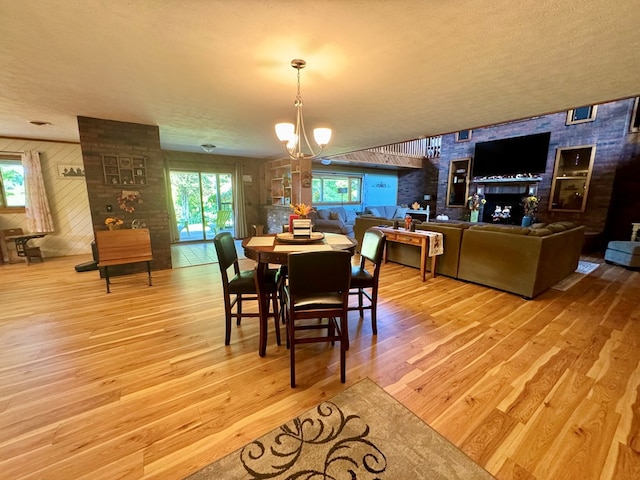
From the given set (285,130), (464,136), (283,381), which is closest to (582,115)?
(464,136)

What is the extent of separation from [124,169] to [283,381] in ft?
12.8

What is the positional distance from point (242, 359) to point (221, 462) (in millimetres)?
806

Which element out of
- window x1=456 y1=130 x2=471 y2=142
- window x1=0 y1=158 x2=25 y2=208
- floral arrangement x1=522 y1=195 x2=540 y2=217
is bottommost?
floral arrangement x1=522 y1=195 x2=540 y2=217

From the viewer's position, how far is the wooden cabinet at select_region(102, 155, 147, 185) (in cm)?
379

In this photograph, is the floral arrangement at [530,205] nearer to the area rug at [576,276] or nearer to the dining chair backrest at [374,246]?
the area rug at [576,276]

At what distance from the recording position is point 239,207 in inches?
294

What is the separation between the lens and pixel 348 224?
7.41 metres

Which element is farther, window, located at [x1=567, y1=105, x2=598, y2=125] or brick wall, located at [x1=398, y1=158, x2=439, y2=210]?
brick wall, located at [x1=398, y1=158, x2=439, y2=210]

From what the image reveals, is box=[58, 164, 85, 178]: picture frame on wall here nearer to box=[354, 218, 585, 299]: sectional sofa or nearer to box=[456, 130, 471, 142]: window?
box=[354, 218, 585, 299]: sectional sofa

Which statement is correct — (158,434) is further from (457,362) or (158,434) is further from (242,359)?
(457,362)

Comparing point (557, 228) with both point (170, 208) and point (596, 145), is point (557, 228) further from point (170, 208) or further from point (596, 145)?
point (170, 208)

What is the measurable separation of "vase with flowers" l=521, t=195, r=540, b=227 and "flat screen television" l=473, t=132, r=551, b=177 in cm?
62

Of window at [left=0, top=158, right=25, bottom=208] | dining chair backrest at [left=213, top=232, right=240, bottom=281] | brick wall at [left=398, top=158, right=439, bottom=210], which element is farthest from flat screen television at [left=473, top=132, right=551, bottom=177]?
window at [left=0, top=158, right=25, bottom=208]

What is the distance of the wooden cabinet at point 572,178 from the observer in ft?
18.5
